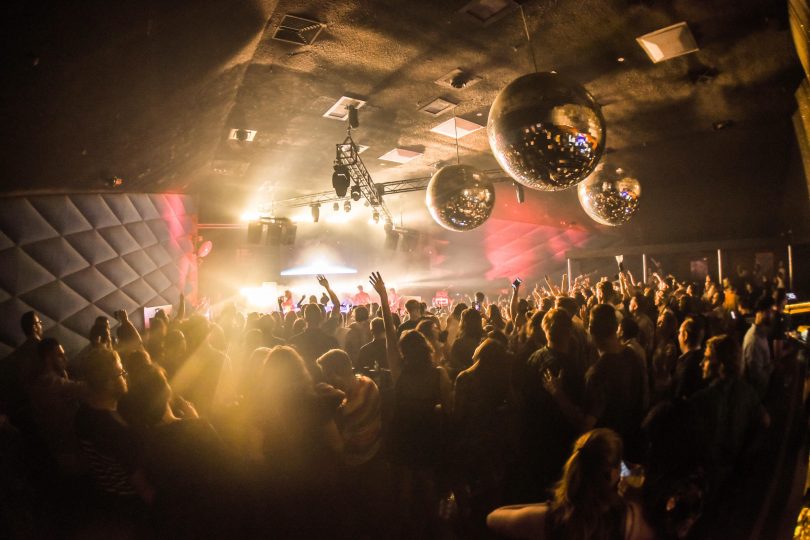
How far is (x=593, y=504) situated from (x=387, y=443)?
162 cm

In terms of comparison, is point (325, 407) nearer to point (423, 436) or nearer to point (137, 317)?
point (423, 436)

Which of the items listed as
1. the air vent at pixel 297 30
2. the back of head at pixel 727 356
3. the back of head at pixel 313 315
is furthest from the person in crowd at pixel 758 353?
the air vent at pixel 297 30

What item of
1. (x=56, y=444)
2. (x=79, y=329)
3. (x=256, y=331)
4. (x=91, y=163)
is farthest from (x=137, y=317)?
(x=56, y=444)

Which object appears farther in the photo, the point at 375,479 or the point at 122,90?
the point at 122,90

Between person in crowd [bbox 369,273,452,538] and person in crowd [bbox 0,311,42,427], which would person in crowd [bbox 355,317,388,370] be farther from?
person in crowd [bbox 0,311,42,427]

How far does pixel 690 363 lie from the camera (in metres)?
2.73

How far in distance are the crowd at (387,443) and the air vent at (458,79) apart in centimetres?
242

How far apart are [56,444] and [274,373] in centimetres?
167

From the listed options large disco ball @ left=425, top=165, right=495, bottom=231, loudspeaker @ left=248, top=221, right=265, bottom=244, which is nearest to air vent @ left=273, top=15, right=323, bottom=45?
large disco ball @ left=425, top=165, right=495, bottom=231

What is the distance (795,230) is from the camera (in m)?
7.78

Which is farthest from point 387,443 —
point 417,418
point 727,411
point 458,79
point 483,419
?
point 458,79

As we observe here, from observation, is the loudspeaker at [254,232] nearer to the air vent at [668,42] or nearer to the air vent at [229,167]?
the air vent at [229,167]

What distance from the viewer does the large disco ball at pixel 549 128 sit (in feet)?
5.43

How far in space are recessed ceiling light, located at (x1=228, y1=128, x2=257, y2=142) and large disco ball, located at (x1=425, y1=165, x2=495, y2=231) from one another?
11.8ft
